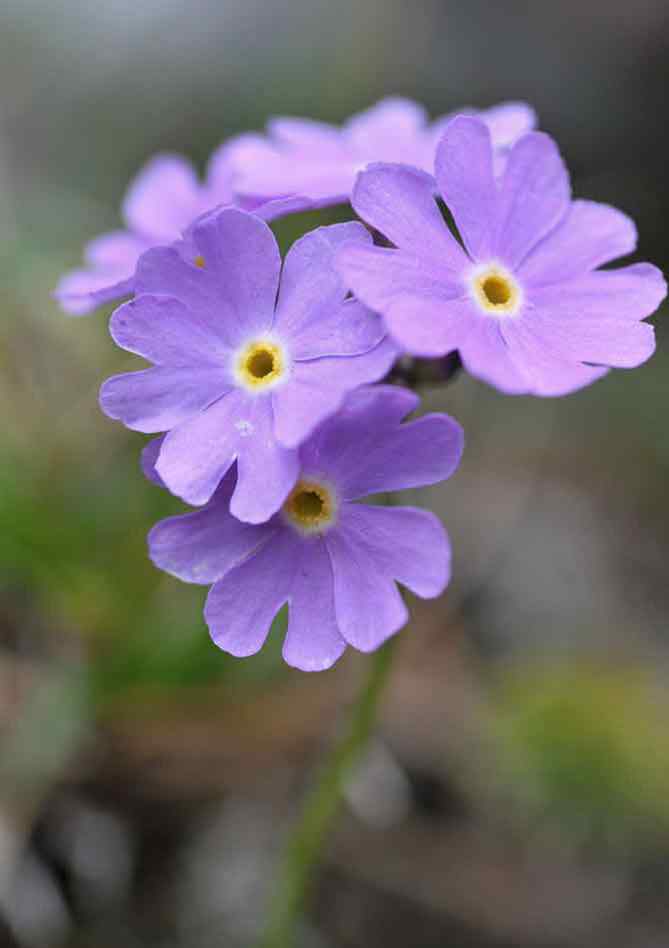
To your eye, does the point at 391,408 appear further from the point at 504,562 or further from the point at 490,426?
the point at 490,426

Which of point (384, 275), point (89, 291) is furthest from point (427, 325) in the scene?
point (89, 291)

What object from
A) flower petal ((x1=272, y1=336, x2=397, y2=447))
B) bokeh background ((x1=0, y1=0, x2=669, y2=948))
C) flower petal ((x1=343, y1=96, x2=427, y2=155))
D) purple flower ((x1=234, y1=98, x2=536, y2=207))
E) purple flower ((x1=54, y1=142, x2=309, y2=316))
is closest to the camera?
flower petal ((x1=272, y1=336, x2=397, y2=447))

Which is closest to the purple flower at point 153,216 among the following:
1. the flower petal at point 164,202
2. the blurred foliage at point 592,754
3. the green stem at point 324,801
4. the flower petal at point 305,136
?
the flower petal at point 164,202

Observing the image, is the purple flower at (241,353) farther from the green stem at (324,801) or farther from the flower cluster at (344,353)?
the green stem at (324,801)

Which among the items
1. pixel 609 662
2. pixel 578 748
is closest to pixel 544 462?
pixel 609 662

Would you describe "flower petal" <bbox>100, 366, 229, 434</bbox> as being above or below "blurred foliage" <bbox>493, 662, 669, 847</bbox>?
above

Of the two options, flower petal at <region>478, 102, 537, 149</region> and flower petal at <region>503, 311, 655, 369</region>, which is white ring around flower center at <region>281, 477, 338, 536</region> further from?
flower petal at <region>478, 102, 537, 149</region>

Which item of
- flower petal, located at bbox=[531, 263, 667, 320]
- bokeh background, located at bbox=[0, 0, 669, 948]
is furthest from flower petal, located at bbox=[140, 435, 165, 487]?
bokeh background, located at bbox=[0, 0, 669, 948]
